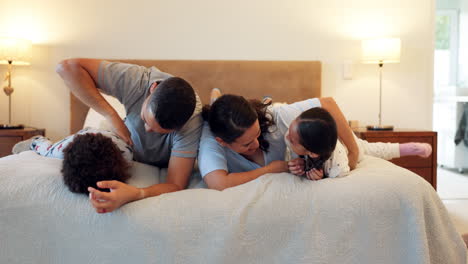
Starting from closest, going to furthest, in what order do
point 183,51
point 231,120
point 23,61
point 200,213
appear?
point 200,213, point 231,120, point 23,61, point 183,51

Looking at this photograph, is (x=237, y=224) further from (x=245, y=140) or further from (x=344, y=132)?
(x=344, y=132)

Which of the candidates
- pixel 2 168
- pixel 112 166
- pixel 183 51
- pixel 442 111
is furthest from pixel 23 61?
pixel 442 111

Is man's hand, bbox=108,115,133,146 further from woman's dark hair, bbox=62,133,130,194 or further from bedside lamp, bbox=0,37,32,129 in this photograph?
bedside lamp, bbox=0,37,32,129

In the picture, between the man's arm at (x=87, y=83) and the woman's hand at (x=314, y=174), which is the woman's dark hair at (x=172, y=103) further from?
the woman's hand at (x=314, y=174)

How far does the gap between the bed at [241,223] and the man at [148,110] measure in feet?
0.64

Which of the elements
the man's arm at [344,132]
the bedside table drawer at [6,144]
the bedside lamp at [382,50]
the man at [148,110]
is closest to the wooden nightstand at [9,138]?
the bedside table drawer at [6,144]

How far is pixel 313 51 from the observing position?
314 centimetres

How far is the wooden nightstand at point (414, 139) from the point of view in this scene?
274 centimetres

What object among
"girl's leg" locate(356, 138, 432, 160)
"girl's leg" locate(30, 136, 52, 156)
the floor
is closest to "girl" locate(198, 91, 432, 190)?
"girl's leg" locate(356, 138, 432, 160)

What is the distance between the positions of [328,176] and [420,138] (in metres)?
1.76

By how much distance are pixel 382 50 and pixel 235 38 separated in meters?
1.14

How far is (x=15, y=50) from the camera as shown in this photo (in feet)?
8.78

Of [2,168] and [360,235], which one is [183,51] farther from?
[360,235]

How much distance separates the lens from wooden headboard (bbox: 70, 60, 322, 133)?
294 cm
